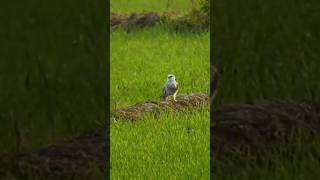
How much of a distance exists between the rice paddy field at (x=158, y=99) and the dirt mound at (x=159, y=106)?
0.13 meters

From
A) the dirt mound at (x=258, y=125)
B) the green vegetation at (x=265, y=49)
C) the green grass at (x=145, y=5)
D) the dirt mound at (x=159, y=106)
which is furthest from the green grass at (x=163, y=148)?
the green grass at (x=145, y=5)

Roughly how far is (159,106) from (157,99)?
1.03m

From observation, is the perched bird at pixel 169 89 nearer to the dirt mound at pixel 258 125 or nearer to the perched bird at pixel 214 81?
the dirt mound at pixel 258 125

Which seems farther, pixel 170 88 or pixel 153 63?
pixel 153 63

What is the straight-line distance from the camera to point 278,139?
3660 mm

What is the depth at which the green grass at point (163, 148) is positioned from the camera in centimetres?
445

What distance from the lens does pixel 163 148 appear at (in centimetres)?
507

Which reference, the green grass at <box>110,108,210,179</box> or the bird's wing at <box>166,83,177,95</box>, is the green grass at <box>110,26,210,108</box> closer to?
the bird's wing at <box>166,83,177,95</box>
